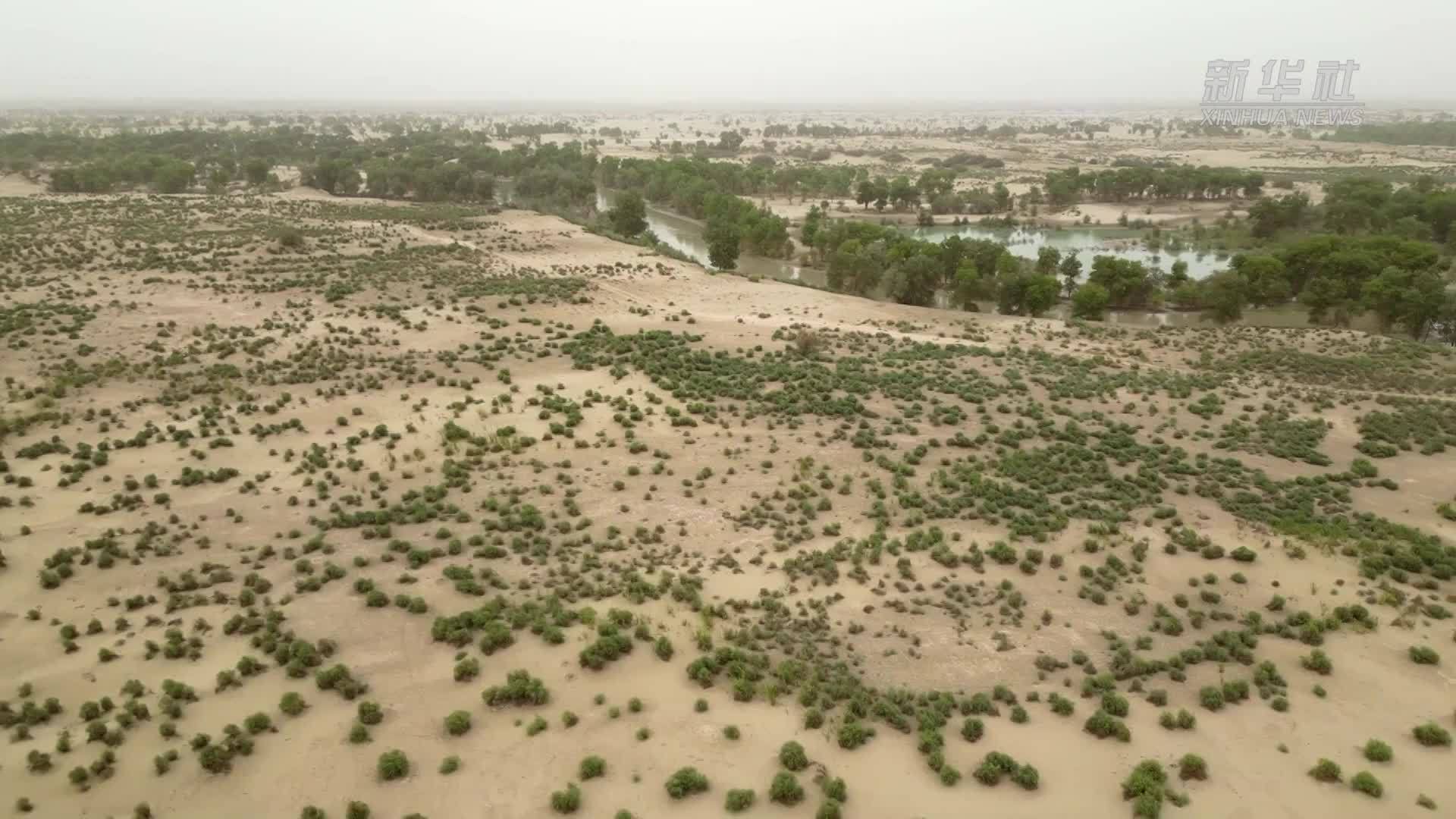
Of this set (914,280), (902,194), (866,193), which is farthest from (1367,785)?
(902,194)

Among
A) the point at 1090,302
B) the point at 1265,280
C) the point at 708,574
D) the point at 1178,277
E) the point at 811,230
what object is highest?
the point at 811,230

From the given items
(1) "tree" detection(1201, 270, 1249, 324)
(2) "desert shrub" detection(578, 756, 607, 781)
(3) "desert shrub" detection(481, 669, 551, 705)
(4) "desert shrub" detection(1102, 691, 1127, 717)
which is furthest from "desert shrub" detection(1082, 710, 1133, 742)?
(1) "tree" detection(1201, 270, 1249, 324)

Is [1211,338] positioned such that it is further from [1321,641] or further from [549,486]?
[549,486]

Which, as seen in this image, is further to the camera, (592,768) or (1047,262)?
(1047,262)

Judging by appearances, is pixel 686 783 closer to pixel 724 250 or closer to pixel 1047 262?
pixel 1047 262

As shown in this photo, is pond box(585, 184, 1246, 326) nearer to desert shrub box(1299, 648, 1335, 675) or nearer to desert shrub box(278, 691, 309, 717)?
desert shrub box(1299, 648, 1335, 675)

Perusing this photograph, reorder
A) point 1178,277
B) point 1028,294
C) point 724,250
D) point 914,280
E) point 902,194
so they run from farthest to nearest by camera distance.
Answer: point 902,194 < point 724,250 < point 914,280 < point 1178,277 < point 1028,294

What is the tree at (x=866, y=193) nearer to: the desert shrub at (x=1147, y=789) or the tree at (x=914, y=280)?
the tree at (x=914, y=280)
